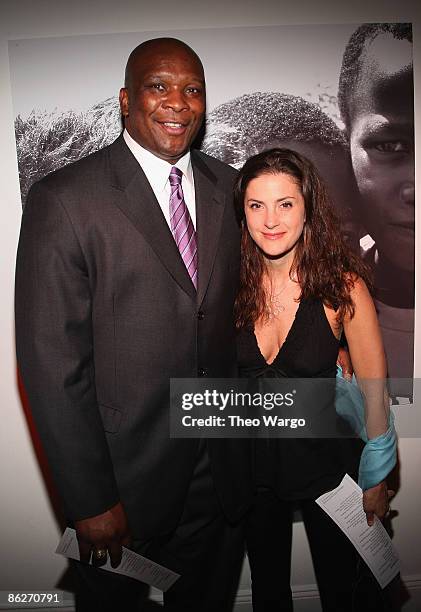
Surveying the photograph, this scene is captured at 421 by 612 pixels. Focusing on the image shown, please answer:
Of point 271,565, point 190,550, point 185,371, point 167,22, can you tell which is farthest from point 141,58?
point 271,565

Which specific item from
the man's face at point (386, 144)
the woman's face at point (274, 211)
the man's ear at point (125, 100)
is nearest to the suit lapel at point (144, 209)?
the man's ear at point (125, 100)

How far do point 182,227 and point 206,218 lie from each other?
8 cm

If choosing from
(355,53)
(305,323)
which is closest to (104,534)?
(305,323)

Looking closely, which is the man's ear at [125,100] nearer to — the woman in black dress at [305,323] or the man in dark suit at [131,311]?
the man in dark suit at [131,311]

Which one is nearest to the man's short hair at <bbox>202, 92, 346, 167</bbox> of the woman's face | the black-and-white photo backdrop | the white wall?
the black-and-white photo backdrop

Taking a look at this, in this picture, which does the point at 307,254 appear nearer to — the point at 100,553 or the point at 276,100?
the point at 276,100

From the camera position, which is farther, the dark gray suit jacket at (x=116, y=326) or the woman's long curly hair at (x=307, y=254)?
the woman's long curly hair at (x=307, y=254)

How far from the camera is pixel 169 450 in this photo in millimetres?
1463

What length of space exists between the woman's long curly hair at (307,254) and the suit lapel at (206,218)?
0.07 m

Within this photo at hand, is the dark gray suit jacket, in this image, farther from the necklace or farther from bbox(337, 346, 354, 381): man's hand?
bbox(337, 346, 354, 381): man's hand

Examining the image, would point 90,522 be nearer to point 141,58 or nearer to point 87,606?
Result: point 87,606

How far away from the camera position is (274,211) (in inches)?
55.7

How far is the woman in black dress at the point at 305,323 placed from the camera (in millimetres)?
1432

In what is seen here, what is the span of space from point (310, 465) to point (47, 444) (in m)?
0.71
